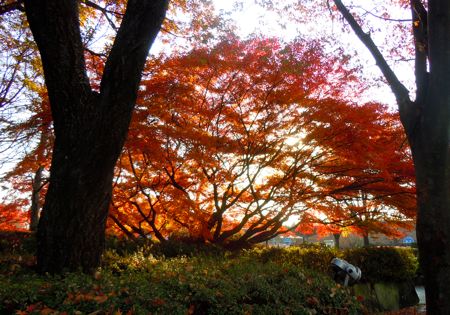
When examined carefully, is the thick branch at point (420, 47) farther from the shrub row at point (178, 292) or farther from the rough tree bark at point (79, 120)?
the rough tree bark at point (79, 120)

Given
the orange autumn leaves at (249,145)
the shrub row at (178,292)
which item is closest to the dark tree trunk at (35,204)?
the orange autumn leaves at (249,145)

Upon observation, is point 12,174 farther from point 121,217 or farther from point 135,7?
point 135,7

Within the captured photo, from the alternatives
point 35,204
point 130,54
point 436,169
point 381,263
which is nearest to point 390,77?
point 436,169

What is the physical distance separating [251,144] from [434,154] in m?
3.59

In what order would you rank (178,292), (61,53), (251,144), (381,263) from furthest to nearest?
(381,263) < (251,144) < (61,53) < (178,292)

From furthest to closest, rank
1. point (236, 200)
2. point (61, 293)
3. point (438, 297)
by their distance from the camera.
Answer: point (236, 200) < point (438, 297) < point (61, 293)

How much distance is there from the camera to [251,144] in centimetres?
764

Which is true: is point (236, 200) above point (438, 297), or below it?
above

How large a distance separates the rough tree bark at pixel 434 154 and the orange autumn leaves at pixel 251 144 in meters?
1.98

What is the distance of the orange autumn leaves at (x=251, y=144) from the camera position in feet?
23.1

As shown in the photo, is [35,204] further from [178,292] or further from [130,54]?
[178,292]

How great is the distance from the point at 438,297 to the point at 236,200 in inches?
187

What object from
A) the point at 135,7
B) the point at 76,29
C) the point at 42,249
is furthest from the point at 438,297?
the point at 76,29

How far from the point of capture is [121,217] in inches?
369
